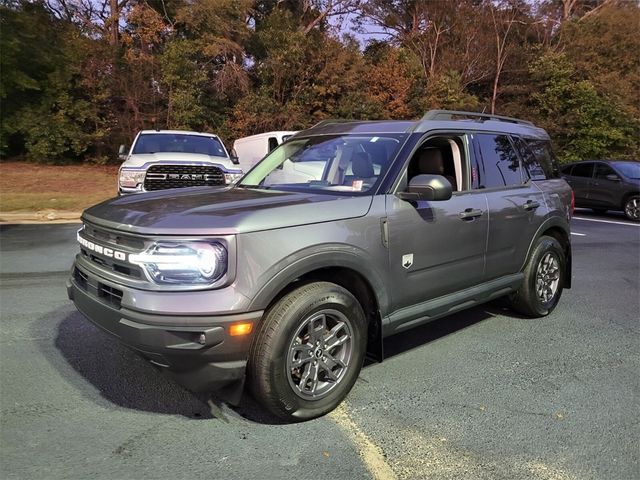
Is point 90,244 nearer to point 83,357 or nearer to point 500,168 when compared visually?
point 83,357

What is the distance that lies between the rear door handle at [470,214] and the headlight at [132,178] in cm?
605

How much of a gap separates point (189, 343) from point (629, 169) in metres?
14.6

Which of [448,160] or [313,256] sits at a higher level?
[448,160]

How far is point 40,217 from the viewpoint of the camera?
39.1 ft

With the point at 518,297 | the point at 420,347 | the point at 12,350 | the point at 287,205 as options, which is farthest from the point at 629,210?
the point at 12,350

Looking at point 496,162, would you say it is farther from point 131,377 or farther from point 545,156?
point 131,377

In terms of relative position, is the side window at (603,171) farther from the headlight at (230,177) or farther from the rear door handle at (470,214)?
the rear door handle at (470,214)

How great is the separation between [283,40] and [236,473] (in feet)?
72.7

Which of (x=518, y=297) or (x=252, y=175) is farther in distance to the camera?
(x=518, y=297)

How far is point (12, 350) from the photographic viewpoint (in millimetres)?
4117

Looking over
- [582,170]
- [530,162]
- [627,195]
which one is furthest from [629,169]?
[530,162]

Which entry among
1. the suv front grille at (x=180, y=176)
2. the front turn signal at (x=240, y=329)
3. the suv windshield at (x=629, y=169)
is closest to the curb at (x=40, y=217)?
the suv front grille at (x=180, y=176)

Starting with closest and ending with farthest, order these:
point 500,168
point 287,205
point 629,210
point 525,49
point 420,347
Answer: point 287,205, point 420,347, point 500,168, point 629,210, point 525,49

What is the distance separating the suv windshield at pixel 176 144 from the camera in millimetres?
10102
